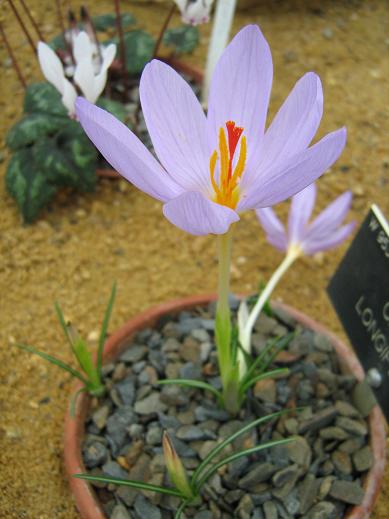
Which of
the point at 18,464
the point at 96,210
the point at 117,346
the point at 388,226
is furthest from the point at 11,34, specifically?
the point at 388,226

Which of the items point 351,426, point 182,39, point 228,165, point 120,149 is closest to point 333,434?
point 351,426

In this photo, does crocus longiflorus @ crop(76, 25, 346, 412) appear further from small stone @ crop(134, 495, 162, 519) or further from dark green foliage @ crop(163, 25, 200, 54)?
dark green foliage @ crop(163, 25, 200, 54)

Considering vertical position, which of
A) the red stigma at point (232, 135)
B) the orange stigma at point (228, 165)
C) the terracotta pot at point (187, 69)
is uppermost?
the red stigma at point (232, 135)

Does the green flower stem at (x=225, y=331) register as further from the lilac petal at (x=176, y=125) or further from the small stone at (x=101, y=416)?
the small stone at (x=101, y=416)

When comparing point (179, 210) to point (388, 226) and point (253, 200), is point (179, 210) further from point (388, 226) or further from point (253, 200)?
point (388, 226)

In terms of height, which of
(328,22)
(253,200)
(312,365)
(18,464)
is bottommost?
(18,464)

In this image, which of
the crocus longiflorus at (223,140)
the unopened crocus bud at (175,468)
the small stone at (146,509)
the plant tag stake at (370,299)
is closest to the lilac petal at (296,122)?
the crocus longiflorus at (223,140)

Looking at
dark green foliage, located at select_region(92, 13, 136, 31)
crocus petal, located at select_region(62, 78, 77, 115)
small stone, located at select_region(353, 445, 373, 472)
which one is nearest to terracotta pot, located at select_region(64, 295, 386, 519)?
small stone, located at select_region(353, 445, 373, 472)
